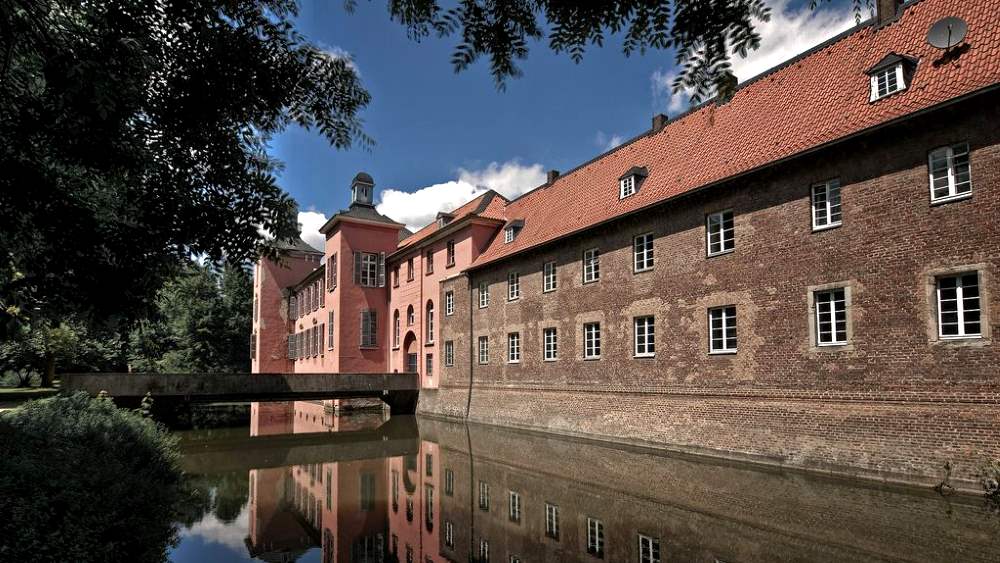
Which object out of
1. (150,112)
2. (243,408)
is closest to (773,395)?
(150,112)

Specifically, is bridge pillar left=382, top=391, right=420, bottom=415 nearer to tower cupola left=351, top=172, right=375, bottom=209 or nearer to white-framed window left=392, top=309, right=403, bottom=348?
white-framed window left=392, top=309, right=403, bottom=348

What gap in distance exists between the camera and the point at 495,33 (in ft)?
11.4

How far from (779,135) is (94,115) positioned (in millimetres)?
14564

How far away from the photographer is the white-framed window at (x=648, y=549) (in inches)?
294

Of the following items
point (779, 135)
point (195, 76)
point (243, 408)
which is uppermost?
point (779, 135)

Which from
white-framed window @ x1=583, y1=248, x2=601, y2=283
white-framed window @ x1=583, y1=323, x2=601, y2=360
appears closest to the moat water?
white-framed window @ x1=583, y1=323, x2=601, y2=360

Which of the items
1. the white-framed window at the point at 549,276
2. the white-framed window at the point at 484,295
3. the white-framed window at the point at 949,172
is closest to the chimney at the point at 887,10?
the white-framed window at the point at 949,172

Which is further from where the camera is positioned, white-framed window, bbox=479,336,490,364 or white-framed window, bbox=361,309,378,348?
white-framed window, bbox=361,309,378,348

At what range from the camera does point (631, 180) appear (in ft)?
66.6

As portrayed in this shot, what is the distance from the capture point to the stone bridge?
922 inches

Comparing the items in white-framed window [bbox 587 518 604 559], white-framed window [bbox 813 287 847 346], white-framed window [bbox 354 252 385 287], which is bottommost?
white-framed window [bbox 587 518 604 559]

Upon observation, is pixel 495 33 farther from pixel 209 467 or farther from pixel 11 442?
pixel 209 467

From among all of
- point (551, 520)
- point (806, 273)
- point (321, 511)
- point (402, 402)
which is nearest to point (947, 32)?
point (806, 273)

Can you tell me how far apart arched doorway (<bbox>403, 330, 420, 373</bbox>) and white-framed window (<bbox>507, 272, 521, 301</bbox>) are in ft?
33.2
